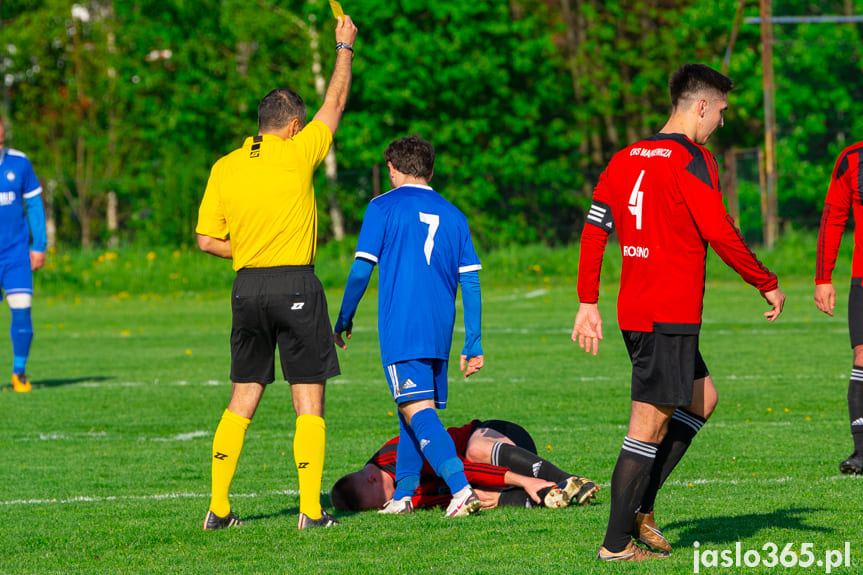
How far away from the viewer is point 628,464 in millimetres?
5059

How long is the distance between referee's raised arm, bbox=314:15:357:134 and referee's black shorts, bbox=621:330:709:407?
2.20 metres

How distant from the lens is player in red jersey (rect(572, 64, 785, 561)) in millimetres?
4906

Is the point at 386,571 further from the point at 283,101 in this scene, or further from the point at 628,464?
the point at 283,101

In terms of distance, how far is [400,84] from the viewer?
123 ft

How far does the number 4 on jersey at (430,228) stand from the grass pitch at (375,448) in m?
1.40

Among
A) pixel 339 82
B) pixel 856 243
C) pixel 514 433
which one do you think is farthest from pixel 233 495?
pixel 856 243

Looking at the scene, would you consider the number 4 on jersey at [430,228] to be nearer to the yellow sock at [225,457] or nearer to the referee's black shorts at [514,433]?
the referee's black shorts at [514,433]

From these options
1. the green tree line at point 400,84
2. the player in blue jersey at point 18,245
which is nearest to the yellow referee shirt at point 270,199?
the player in blue jersey at point 18,245

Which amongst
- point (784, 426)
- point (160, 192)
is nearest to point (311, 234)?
point (784, 426)

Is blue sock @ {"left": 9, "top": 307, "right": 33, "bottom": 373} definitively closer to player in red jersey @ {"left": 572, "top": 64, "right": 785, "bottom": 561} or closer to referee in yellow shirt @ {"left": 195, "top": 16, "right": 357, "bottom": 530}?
referee in yellow shirt @ {"left": 195, "top": 16, "right": 357, "bottom": 530}

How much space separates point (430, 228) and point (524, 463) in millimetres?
1366

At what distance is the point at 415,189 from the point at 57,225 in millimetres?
35602

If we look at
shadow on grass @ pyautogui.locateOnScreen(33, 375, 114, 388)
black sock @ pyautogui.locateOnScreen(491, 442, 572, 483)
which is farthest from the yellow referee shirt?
shadow on grass @ pyautogui.locateOnScreen(33, 375, 114, 388)

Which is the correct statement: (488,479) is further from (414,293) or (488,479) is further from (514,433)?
(414,293)
